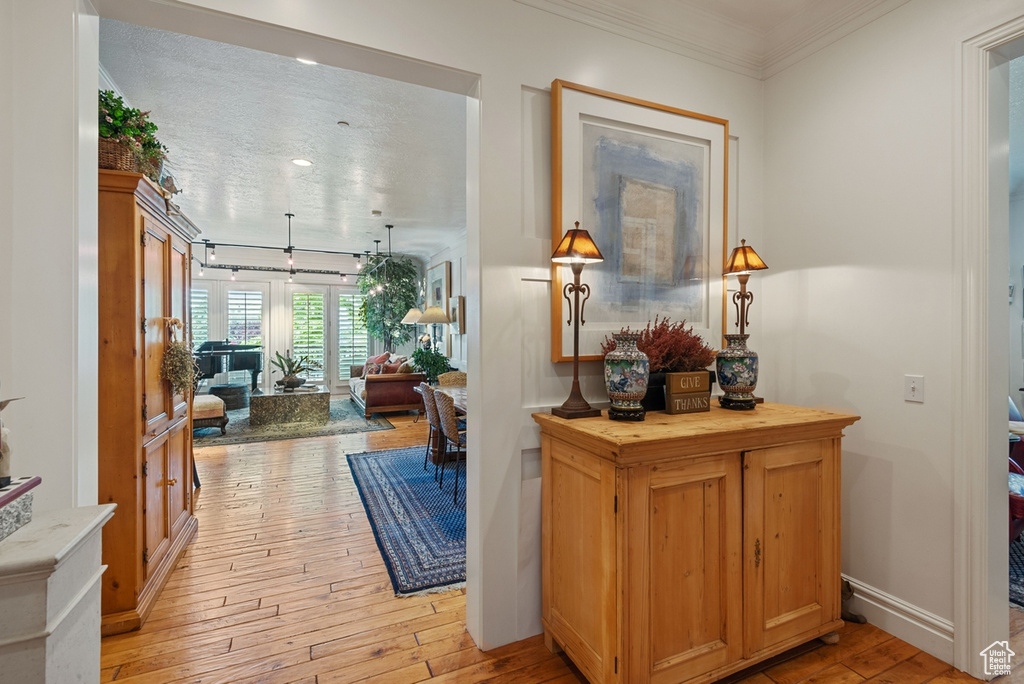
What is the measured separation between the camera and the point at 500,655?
195 centimetres

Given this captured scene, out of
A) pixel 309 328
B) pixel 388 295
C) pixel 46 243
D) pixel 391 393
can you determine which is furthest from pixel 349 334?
pixel 46 243

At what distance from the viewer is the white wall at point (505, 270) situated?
6.40 feet

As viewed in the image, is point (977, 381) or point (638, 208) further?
point (638, 208)

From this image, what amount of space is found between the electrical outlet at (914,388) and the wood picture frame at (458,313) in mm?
5415

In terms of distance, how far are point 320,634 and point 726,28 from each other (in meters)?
3.61

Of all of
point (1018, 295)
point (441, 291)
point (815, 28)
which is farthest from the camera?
point (441, 291)

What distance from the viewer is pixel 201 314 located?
8625 millimetres

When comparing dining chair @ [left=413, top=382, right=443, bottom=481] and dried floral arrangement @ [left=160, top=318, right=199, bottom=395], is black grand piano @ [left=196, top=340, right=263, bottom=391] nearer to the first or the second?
dining chair @ [left=413, top=382, right=443, bottom=481]

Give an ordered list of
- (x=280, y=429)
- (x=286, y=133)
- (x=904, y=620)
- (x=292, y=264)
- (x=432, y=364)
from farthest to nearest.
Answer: (x=292, y=264) → (x=432, y=364) → (x=280, y=429) → (x=286, y=133) → (x=904, y=620)

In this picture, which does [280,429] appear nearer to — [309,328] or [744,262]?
[309,328]

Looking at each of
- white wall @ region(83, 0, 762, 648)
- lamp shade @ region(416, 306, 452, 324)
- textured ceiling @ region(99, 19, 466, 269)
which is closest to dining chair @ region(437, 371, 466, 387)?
lamp shade @ region(416, 306, 452, 324)

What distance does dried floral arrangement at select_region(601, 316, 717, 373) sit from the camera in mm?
2018

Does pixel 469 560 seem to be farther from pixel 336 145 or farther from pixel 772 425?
pixel 336 145

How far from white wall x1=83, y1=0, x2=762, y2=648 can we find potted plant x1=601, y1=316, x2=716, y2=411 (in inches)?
14.9
